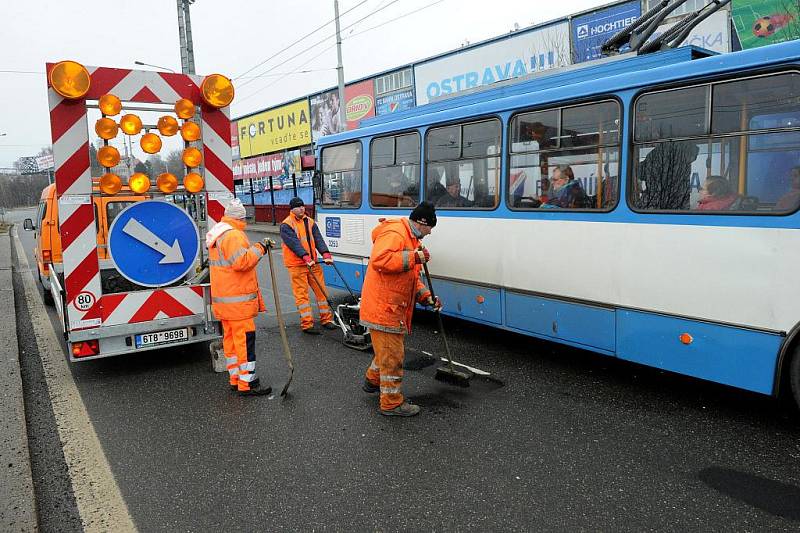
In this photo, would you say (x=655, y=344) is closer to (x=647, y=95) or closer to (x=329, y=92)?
(x=647, y=95)

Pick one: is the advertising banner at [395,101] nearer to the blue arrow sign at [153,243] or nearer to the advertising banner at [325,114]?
the advertising banner at [325,114]

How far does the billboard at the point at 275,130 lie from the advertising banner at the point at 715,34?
1865 cm

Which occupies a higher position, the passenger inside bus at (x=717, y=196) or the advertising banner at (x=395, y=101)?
the advertising banner at (x=395, y=101)

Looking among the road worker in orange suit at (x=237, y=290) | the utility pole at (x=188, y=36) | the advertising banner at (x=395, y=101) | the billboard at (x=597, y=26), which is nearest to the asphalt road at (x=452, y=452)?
the road worker in orange suit at (x=237, y=290)

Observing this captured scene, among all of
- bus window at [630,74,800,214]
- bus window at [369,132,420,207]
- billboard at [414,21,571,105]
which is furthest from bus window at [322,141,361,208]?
billboard at [414,21,571,105]

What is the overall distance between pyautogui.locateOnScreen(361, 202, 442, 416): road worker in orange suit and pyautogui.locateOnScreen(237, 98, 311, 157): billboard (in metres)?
24.7

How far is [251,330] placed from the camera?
208 inches

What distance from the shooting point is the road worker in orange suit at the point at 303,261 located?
7.65m

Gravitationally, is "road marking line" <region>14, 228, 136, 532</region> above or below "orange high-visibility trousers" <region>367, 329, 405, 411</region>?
below

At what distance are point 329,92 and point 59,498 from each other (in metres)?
24.5

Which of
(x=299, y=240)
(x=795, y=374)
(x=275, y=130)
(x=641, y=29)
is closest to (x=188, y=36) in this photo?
(x=299, y=240)

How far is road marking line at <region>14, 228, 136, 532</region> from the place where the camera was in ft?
10.9

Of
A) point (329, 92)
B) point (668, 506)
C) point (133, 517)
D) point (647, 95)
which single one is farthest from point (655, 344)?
point (329, 92)

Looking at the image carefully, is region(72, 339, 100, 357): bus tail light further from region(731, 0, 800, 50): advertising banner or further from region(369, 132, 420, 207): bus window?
region(731, 0, 800, 50): advertising banner
